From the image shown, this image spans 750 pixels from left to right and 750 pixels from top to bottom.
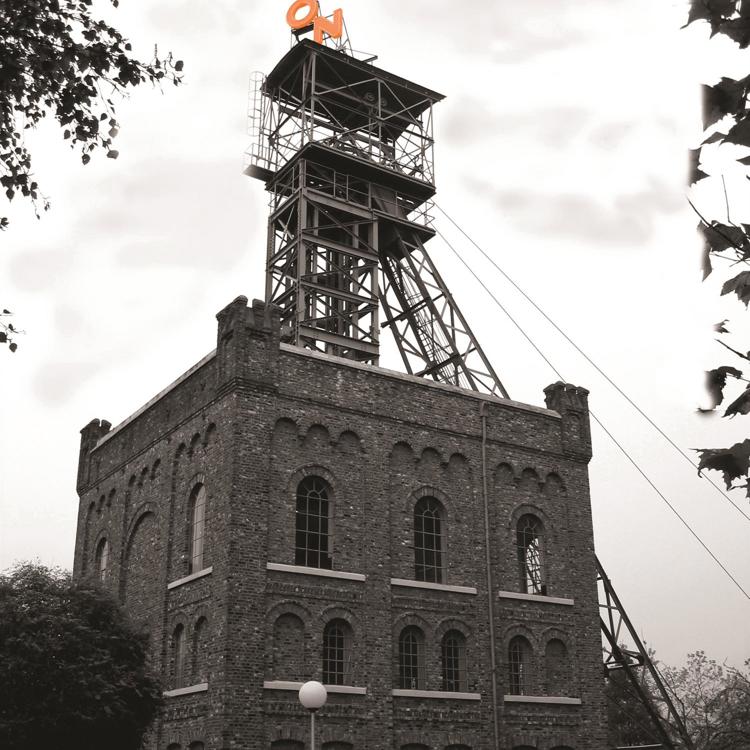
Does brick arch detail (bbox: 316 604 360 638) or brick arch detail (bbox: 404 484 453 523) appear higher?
brick arch detail (bbox: 404 484 453 523)

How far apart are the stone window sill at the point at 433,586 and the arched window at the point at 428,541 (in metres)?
0.36

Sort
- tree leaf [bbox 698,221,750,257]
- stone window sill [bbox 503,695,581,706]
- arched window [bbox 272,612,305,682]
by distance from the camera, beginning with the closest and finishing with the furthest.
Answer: tree leaf [bbox 698,221,750,257] < arched window [bbox 272,612,305,682] < stone window sill [bbox 503,695,581,706]

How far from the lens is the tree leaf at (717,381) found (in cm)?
521

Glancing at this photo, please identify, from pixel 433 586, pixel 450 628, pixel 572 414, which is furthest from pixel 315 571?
pixel 572 414

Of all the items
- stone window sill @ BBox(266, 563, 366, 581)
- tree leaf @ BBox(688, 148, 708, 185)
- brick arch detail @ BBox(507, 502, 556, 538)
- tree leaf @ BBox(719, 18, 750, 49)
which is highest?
brick arch detail @ BBox(507, 502, 556, 538)

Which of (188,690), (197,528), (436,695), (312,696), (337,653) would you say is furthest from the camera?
(197,528)

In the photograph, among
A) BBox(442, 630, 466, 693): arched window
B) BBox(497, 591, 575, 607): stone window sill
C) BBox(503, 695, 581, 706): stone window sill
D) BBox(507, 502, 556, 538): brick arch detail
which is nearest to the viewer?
BBox(442, 630, 466, 693): arched window

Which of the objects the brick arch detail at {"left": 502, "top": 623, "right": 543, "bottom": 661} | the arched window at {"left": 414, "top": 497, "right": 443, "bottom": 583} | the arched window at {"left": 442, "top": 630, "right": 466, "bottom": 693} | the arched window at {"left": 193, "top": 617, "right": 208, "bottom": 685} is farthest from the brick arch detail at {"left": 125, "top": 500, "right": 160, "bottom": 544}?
the brick arch detail at {"left": 502, "top": 623, "right": 543, "bottom": 661}

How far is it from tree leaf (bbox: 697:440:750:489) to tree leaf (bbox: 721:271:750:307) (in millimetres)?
946

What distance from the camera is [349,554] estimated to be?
2372 centimetres

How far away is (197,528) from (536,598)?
9092mm

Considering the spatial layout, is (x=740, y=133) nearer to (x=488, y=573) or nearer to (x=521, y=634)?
(x=488, y=573)

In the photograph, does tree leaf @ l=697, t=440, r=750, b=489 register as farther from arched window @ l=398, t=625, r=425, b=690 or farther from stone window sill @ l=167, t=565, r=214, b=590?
arched window @ l=398, t=625, r=425, b=690

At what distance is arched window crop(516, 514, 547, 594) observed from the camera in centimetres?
2666
